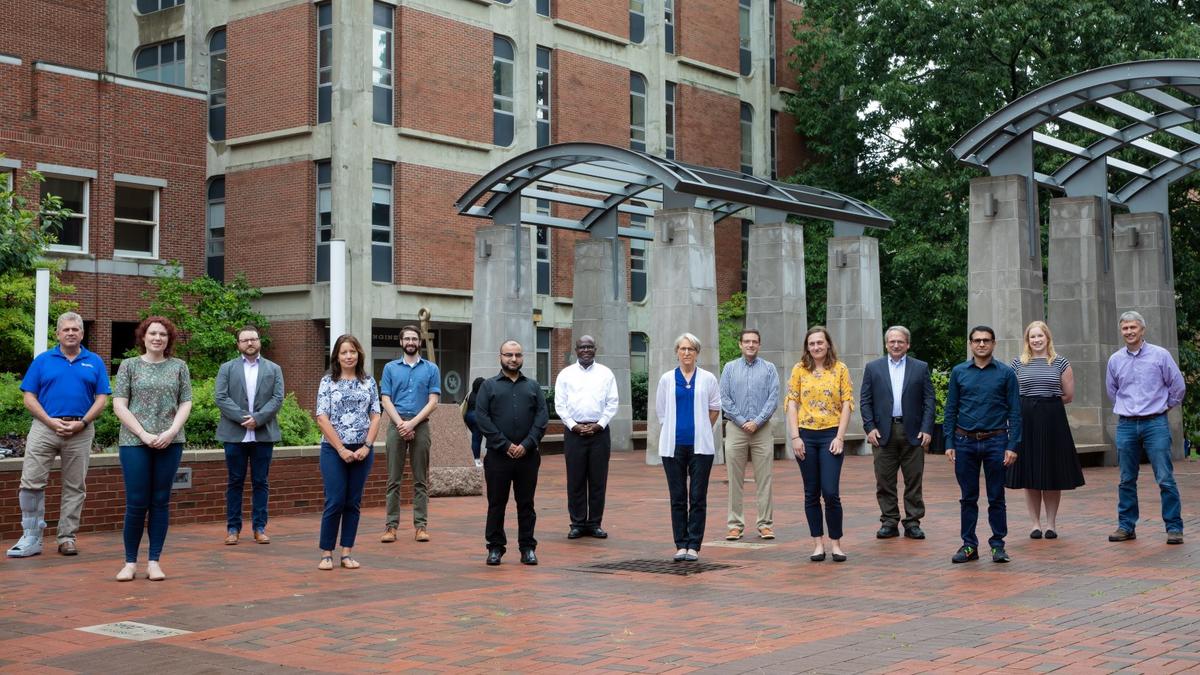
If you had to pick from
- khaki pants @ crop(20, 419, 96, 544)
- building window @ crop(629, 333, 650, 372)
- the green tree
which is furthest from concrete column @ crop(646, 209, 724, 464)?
building window @ crop(629, 333, 650, 372)

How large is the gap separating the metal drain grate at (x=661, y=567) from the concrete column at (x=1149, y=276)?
16.3 meters

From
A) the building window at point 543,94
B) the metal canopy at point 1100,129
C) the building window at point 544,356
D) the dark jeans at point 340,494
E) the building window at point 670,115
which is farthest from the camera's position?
the building window at point 670,115

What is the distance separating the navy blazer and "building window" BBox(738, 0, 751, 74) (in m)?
33.5

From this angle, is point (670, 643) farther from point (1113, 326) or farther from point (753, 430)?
point (1113, 326)

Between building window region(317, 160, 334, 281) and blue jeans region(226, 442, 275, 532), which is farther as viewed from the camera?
building window region(317, 160, 334, 281)

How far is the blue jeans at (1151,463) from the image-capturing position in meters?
11.5

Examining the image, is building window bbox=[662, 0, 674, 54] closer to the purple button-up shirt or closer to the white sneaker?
the purple button-up shirt

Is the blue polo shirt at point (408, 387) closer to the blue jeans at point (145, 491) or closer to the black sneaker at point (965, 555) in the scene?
the blue jeans at point (145, 491)

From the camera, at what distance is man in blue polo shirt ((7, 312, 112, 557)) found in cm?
1122

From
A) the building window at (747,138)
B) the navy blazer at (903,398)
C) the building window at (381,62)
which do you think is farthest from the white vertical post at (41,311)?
the building window at (747,138)

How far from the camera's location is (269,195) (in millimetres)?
35094

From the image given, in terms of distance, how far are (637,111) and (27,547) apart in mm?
31485

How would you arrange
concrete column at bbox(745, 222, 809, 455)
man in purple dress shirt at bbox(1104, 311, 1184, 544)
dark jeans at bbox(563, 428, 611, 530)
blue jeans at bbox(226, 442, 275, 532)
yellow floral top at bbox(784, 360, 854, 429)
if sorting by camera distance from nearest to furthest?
1. yellow floral top at bbox(784, 360, 854, 429)
2. man in purple dress shirt at bbox(1104, 311, 1184, 544)
3. blue jeans at bbox(226, 442, 275, 532)
4. dark jeans at bbox(563, 428, 611, 530)
5. concrete column at bbox(745, 222, 809, 455)

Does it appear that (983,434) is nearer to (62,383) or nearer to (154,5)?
(62,383)
